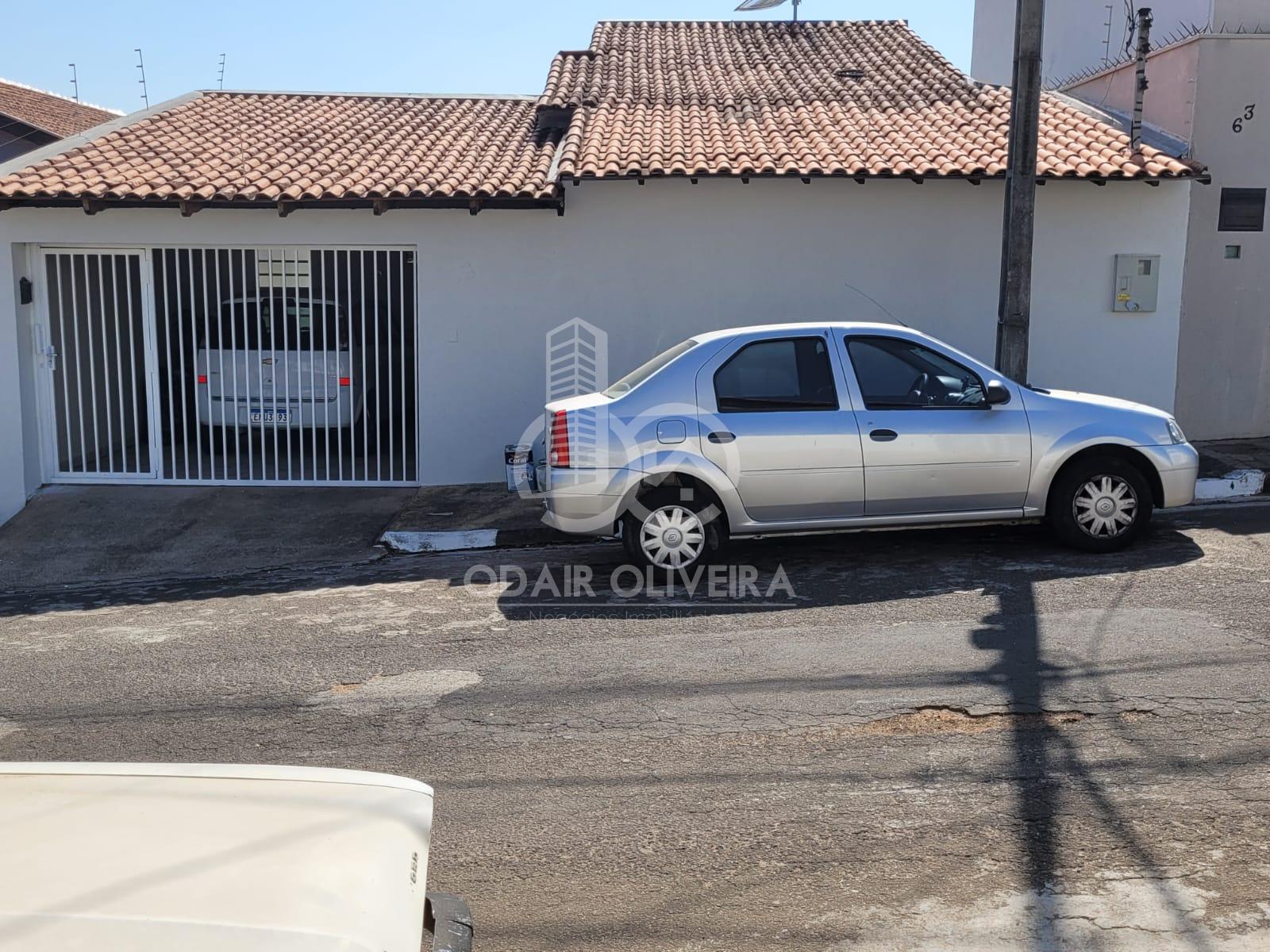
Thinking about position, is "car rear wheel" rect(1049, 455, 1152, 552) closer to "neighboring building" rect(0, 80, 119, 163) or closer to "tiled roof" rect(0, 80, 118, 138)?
"neighboring building" rect(0, 80, 119, 163)

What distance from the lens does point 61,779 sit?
9.31ft

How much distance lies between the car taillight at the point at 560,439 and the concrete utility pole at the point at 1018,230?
4025mm

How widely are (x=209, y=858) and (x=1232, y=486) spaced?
10.1 meters

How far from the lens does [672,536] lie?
8102mm

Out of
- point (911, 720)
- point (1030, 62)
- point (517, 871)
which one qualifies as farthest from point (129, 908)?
point (1030, 62)

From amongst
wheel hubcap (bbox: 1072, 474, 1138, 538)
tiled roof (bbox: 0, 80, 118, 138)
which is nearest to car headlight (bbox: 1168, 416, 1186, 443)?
wheel hubcap (bbox: 1072, 474, 1138, 538)

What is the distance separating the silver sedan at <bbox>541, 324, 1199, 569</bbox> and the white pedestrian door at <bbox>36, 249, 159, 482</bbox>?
588 centimetres

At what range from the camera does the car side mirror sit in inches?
320

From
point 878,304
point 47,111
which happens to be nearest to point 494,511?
point 878,304

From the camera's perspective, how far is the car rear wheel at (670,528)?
8.09m

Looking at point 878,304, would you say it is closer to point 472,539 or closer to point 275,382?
point 472,539
